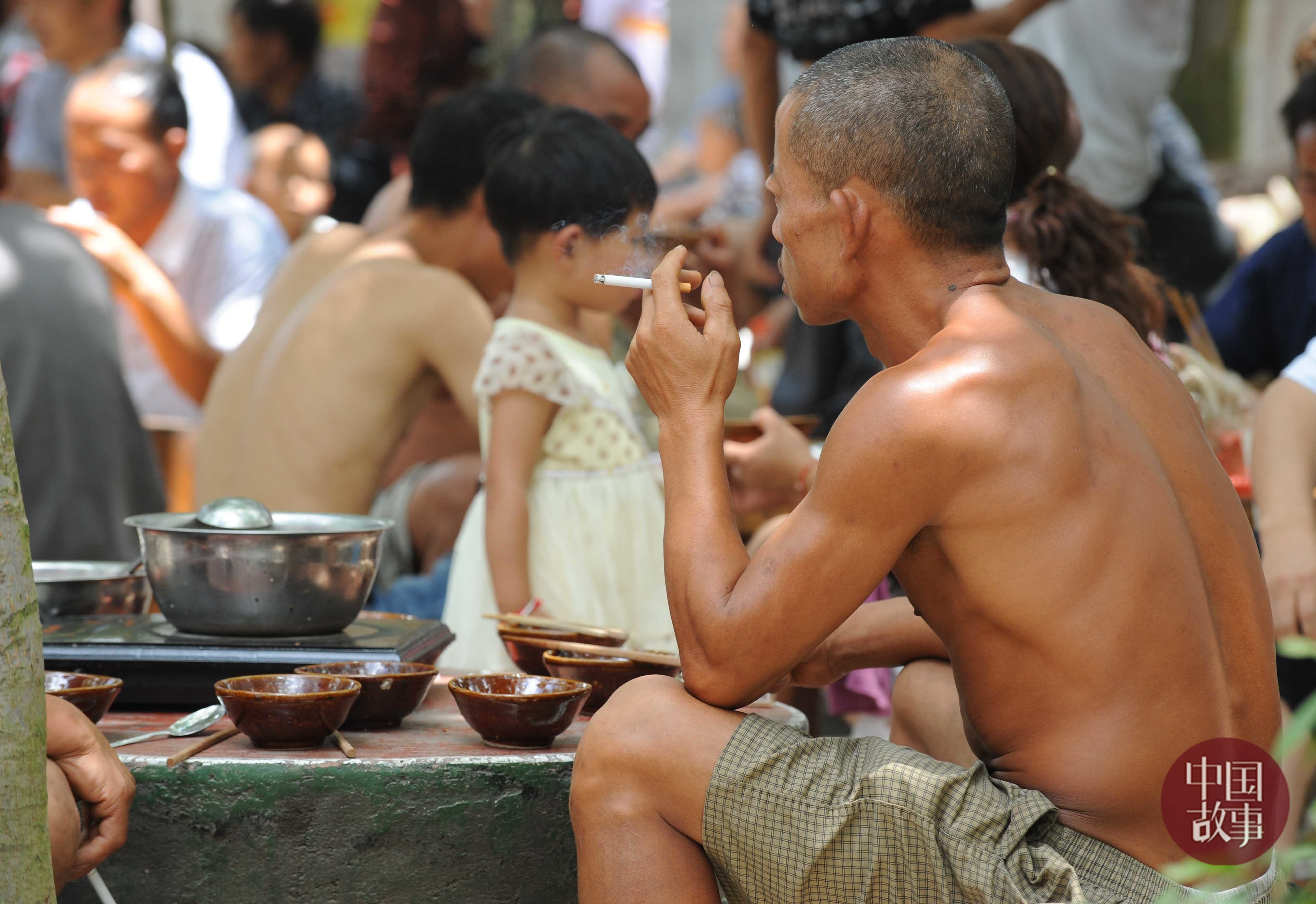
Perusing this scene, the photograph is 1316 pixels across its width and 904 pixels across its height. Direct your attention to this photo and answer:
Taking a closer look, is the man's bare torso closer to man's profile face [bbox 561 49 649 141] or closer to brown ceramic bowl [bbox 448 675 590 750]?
brown ceramic bowl [bbox 448 675 590 750]

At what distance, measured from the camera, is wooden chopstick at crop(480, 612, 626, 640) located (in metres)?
2.55

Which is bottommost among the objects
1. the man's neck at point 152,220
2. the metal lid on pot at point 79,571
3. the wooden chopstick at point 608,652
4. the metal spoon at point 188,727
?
the wooden chopstick at point 608,652

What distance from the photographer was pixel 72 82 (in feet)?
21.0

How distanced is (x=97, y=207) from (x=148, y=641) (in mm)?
3609

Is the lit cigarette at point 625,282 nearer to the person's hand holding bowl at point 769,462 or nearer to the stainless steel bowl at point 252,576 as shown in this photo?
the stainless steel bowl at point 252,576

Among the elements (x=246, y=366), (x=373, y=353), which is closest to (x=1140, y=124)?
(x=373, y=353)

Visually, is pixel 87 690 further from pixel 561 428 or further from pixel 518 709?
pixel 561 428

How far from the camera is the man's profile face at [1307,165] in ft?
12.5

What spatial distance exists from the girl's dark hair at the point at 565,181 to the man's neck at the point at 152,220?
2.68 m

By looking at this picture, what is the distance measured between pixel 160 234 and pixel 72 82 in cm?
126

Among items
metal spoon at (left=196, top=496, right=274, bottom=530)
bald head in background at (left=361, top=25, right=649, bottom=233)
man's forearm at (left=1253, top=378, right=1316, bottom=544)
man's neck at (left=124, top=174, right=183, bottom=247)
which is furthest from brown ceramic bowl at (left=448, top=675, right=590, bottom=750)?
man's neck at (left=124, top=174, right=183, bottom=247)

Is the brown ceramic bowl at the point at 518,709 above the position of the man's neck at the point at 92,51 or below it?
below

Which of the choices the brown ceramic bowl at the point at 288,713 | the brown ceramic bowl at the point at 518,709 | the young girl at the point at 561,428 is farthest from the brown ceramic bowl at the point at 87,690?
the young girl at the point at 561,428

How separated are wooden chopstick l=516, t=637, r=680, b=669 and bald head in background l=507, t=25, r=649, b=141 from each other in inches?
90.6
